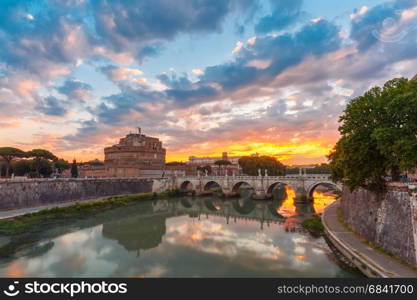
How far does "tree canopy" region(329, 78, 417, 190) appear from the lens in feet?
35.7

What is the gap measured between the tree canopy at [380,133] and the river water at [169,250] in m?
5.39

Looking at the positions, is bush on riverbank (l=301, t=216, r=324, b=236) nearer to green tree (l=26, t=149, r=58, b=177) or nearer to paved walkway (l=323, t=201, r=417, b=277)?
paved walkway (l=323, t=201, r=417, b=277)

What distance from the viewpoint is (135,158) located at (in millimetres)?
67250

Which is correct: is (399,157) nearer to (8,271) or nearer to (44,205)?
(8,271)

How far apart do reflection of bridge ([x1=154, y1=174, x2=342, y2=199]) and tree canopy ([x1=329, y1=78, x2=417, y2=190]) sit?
16984 mm

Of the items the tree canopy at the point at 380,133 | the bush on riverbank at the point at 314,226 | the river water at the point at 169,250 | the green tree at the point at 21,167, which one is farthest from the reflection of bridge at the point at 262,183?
the green tree at the point at 21,167

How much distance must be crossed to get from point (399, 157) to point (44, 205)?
122ft

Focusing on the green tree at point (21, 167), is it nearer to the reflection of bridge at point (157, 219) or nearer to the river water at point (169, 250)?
the reflection of bridge at point (157, 219)

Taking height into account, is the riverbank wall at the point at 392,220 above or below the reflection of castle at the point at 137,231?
above

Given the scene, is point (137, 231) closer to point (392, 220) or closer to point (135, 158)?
point (392, 220)

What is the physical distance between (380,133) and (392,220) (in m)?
4.13

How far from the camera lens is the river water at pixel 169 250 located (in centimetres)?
1312

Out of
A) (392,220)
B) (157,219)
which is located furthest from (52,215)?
(392,220)

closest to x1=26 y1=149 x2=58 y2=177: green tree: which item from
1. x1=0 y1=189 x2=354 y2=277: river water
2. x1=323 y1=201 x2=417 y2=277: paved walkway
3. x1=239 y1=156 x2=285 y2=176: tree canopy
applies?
x1=0 y1=189 x2=354 y2=277: river water
